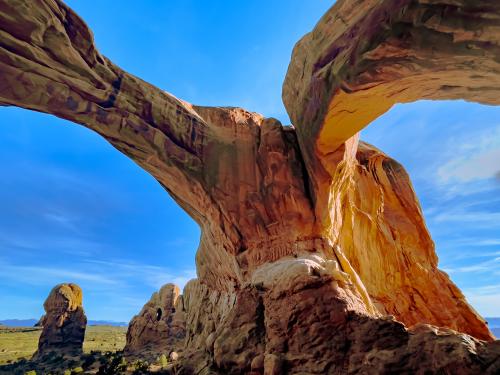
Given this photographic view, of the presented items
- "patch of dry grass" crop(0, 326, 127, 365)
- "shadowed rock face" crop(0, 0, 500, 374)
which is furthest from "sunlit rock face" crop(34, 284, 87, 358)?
"shadowed rock face" crop(0, 0, 500, 374)

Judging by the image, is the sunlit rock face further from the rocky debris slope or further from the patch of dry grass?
the rocky debris slope

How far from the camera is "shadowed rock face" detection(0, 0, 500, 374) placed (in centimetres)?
647

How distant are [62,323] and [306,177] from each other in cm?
6326

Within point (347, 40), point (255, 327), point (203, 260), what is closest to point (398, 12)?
point (347, 40)

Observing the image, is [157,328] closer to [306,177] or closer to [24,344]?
[306,177]

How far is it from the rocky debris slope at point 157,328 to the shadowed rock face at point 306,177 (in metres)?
33.0

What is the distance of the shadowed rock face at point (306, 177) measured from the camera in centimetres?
647

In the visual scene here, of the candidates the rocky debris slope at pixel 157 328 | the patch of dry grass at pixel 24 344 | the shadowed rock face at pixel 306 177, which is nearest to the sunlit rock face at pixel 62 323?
the patch of dry grass at pixel 24 344

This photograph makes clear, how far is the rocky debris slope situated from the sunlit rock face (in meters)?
16.4

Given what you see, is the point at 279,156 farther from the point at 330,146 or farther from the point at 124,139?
the point at 124,139

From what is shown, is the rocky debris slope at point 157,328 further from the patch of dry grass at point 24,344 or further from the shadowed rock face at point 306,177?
the shadowed rock face at point 306,177

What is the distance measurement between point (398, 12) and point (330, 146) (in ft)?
20.8

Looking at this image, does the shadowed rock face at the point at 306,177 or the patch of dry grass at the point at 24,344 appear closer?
the shadowed rock face at the point at 306,177

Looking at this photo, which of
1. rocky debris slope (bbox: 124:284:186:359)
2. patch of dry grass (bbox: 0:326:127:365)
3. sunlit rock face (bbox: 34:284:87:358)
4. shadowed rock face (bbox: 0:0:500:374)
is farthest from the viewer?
patch of dry grass (bbox: 0:326:127:365)
